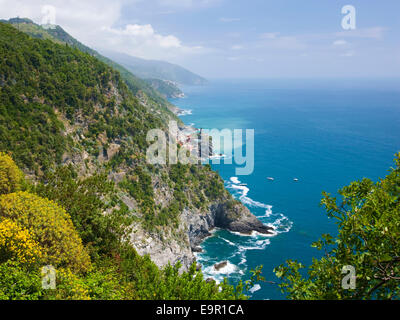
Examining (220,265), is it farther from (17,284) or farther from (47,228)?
(17,284)

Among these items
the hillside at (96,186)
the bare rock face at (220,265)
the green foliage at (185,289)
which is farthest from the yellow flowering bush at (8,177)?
the bare rock face at (220,265)

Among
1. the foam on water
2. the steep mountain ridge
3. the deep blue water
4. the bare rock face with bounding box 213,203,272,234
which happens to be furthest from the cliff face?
the deep blue water

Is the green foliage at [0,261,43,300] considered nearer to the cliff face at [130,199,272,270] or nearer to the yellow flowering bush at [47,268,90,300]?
the yellow flowering bush at [47,268,90,300]

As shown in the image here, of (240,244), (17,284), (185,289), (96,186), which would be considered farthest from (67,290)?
(240,244)

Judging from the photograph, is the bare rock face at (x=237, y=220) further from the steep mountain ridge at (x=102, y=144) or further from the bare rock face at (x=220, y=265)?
the bare rock face at (x=220, y=265)

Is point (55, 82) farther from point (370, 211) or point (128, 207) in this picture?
point (370, 211)

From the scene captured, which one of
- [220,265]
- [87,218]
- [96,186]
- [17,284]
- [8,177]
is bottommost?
[220,265]
